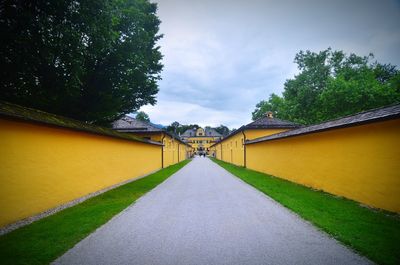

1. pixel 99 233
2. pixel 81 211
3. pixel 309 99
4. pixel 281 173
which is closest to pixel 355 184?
pixel 281 173

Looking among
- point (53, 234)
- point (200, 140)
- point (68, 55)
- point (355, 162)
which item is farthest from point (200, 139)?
point (53, 234)

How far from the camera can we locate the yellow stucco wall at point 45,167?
4.92 metres

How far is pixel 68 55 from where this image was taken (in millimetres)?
9625

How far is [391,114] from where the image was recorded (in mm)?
5227

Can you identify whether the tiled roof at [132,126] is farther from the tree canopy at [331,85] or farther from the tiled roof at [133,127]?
the tree canopy at [331,85]

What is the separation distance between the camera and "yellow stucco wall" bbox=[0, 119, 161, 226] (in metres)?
4.92

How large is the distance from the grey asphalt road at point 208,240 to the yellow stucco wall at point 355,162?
2636 mm

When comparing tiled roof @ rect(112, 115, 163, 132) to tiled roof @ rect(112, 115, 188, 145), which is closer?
tiled roof @ rect(112, 115, 188, 145)

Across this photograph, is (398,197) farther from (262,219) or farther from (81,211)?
(81,211)

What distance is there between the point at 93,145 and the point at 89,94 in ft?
20.5

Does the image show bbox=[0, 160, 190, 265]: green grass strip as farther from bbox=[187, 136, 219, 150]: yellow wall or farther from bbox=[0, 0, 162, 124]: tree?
bbox=[187, 136, 219, 150]: yellow wall

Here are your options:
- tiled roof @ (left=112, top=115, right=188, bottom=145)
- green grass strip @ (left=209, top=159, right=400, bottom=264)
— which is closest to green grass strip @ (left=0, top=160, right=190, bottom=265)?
green grass strip @ (left=209, top=159, right=400, bottom=264)

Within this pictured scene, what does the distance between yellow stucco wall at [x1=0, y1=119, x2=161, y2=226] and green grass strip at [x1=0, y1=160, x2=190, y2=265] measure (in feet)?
2.24

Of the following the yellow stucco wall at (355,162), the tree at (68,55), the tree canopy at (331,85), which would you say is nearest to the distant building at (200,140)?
the tree canopy at (331,85)
